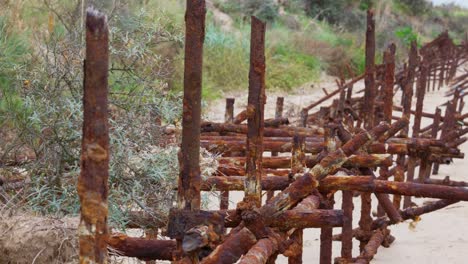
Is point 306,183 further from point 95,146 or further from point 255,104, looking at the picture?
point 95,146

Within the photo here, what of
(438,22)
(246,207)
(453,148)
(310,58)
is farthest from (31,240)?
(438,22)

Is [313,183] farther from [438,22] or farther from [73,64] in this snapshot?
[438,22]

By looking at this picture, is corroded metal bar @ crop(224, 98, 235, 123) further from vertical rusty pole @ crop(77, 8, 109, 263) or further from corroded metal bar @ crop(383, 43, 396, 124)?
vertical rusty pole @ crop(77, 8, 109, 263)

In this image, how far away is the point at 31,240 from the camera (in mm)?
2373

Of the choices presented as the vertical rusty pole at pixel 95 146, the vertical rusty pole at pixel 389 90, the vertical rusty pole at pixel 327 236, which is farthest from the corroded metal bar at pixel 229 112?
the vertical rusty pole at pixel 95 146

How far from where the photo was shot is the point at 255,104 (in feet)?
8.93

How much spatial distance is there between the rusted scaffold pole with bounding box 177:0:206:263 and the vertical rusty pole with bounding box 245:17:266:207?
0.41 metres

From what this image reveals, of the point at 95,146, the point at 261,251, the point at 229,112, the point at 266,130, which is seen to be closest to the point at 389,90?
the point at 266,130

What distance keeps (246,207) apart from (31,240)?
702 millimetres

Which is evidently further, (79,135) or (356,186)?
(356,186)

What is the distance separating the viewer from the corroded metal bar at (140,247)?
99.2 inches

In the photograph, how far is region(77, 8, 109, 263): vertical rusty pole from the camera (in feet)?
5.74

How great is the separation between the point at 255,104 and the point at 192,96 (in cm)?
44

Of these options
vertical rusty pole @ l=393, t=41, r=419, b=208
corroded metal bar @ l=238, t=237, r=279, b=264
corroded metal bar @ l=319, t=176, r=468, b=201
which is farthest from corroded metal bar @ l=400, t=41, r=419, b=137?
corroded metal bar @ l=238, t=237, r=279, b=264
